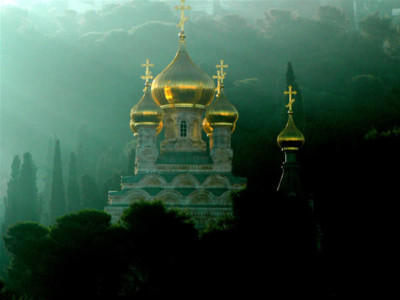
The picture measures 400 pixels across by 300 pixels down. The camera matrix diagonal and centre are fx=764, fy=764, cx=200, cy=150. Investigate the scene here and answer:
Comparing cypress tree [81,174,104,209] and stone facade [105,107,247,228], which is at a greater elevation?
cypress tree [81,174,104,209]

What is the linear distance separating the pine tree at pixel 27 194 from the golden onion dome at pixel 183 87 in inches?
664

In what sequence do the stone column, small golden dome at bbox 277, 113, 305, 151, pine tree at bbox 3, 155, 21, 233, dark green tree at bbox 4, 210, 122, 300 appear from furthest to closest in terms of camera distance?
pine tree at bbox 3, 155, 21, 233
small golden dome at bbox 277, 113, 305, 151
the stone column
dark green tree at bbox 4, 210, 122, 300

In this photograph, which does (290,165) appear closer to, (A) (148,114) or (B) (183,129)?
(B) (183,129)

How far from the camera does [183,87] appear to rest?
21500 millimetres

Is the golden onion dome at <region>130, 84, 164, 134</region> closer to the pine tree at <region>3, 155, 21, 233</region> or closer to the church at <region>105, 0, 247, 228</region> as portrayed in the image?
the church at <region>105, 0, 247, 228</region>

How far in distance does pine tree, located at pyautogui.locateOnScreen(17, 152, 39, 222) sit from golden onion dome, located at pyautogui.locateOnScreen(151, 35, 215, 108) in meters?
16.9

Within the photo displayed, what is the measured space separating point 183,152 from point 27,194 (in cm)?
1773

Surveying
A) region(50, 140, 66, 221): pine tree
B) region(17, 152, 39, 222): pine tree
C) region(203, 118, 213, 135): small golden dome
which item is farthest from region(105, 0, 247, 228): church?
region(17, 152, 39, 222): pine tree

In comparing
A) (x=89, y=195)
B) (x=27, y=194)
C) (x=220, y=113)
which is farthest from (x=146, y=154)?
(x=89, y=195)

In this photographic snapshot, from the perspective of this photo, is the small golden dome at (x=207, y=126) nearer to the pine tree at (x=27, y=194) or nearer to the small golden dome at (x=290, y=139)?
the small golden dome at (x=290, y=139)

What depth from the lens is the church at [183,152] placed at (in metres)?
20.5

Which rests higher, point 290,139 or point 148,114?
point 148,114

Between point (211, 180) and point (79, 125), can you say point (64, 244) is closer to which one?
point (211, 180)

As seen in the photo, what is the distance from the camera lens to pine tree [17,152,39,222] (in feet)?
120
